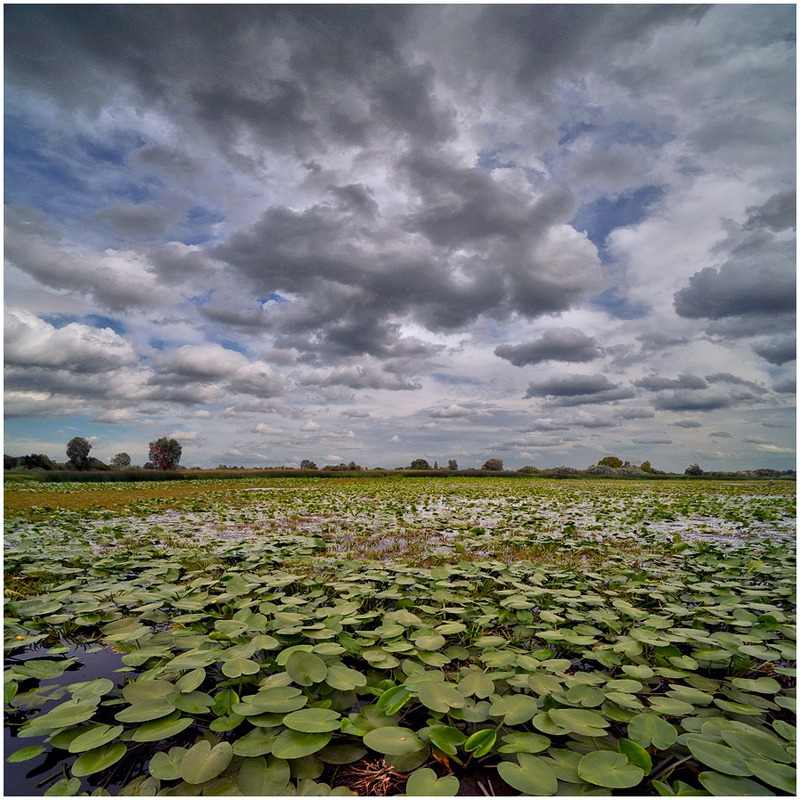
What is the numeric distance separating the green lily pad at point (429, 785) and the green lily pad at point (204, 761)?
59 centimetres

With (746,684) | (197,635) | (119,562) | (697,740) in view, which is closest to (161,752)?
(197,635)

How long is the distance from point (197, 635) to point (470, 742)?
167 centimetres

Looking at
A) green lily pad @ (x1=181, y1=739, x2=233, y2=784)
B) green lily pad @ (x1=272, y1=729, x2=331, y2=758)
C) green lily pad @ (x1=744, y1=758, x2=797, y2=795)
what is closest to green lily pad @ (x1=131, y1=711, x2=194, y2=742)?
green lily pad @ (x1=181, y1=739, x2=233, y2=784)

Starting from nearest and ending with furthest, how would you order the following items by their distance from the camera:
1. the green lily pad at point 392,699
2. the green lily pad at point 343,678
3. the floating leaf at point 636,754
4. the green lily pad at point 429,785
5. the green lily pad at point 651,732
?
the green lily pad at point 429,785, the floating leaf at point 636,754, the green lily pad at point 651,732, the green lily pad at point 392,699, the green lily pad at point 343,678

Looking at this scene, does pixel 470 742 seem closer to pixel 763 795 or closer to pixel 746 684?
pixel 763 795

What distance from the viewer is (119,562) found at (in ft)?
13.4

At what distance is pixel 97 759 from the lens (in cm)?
147

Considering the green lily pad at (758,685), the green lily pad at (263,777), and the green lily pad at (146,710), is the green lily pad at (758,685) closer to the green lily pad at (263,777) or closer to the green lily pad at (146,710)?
the green lily pad at (263,777)

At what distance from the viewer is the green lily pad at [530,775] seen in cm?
130

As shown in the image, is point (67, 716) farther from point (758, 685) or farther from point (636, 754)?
point (758, 685)

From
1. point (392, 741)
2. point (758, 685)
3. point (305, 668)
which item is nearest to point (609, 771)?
point (392, 741)

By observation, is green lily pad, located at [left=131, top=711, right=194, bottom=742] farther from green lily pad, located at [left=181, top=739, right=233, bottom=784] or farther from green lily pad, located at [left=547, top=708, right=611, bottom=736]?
green lily pad, located at [left=547, top=708, right=611, bottom=736]

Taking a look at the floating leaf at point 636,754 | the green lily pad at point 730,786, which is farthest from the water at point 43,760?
the green lily pad at point 730,786

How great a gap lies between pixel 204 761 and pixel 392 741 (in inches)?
23.6
